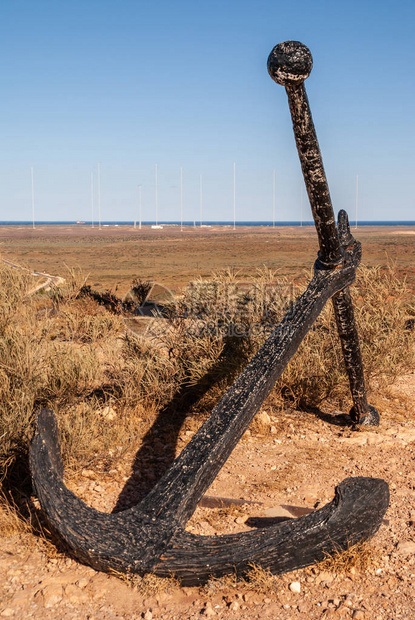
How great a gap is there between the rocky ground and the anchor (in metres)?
0.18

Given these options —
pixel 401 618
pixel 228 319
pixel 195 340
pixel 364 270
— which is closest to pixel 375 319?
pixel 364 270

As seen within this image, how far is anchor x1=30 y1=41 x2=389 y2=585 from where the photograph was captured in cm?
222

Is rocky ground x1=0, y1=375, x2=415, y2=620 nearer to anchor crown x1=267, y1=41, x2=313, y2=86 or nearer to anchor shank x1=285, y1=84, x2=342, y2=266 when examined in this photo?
anchor shank x1=285, y1=84, x2=342, y2=266

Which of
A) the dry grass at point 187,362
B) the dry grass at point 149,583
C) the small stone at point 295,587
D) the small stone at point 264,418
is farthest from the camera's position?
the small stone at point 264,418

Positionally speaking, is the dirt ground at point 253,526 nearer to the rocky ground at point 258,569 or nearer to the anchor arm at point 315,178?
the rocky ground at point 258,569

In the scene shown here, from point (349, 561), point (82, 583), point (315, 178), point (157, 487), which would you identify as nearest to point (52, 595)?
point (82, 583)

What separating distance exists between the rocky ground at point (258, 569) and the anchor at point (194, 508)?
0.18 metres

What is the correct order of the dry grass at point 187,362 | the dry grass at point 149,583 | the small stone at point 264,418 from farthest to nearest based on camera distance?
the small stone at point 264,418, the dry grass at point 187,362, the dry grass at point 149,583

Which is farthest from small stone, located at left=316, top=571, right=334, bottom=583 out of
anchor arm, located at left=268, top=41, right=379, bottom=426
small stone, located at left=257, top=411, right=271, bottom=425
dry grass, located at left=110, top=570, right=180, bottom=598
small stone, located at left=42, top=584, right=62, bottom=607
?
small stone, located at left=257, top=411, right=271, bottom=425

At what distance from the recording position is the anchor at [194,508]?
2223 mm

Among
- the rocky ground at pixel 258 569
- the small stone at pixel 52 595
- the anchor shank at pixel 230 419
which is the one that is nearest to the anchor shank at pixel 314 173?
the anchor shank at pixel 230 419

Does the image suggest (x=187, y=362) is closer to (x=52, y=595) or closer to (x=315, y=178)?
(x=315, y=178)

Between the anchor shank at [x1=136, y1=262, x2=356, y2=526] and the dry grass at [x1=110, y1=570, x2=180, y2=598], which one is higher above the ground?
the anchor shank at [x1=136, y1=262, x2=356, y2=526]

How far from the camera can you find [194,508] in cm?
242
